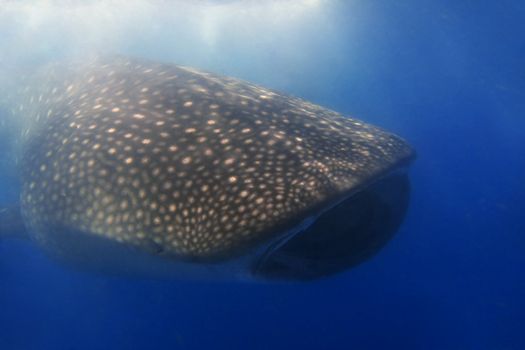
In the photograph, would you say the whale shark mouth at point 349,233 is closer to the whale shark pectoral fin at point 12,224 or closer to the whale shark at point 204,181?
the whale shark at point 204,181

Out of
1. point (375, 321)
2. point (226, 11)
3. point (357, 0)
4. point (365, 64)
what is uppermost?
point (357, 0)

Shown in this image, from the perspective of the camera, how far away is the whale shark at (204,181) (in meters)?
2.67

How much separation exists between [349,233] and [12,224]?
4.91 metres

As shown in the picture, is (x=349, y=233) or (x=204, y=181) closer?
(x=204, y=181)

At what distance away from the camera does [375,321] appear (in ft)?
32.4

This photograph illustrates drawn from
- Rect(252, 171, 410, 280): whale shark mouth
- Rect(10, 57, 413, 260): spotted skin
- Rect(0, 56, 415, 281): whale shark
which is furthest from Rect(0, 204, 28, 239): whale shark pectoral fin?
Rect(252, 171, 410, 280): whale shark mouth

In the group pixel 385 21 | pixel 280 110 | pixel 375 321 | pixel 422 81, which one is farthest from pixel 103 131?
pixel 422 81

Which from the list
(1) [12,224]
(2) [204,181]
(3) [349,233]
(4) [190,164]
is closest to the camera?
(2) [204,181]

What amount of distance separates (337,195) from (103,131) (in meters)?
2.15

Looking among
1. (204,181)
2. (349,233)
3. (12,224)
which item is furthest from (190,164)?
(12,224)

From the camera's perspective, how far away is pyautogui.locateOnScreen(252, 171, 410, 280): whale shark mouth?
376 cm

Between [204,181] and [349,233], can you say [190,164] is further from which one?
[349,233]

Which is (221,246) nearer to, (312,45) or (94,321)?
(94,321)

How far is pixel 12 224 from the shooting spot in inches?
244
